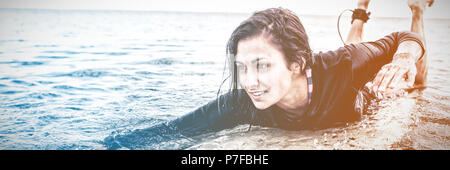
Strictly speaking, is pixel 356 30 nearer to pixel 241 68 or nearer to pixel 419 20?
pixel 419 20

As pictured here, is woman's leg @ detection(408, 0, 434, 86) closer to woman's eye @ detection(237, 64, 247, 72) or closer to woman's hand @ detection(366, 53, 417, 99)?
woman's hand @ detection(366, 53, 417, 99)

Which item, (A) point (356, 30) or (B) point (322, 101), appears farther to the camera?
(A) point (356, 30)

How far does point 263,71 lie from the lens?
1688 millimetres

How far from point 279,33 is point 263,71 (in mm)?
220

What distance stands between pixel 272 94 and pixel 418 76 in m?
1.42

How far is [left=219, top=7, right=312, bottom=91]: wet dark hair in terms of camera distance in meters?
1.66

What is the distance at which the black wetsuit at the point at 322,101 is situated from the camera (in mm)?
1767

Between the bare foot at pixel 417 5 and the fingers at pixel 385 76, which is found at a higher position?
the bare foot at pixel 417 5

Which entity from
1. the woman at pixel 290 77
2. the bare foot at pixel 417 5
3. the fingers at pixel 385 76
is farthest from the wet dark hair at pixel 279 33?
the bare foot at pixel 417 5

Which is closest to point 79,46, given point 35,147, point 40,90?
point 40,90

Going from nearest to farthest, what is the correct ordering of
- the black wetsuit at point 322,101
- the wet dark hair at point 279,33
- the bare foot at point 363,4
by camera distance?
the wet dark hair at point 279,33
the black wetsuit at point 322,101
the bare foot at point 363,4

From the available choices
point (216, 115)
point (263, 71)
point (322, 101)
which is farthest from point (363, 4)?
point (216, 115)

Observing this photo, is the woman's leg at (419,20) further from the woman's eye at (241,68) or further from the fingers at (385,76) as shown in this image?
the woman's eye at (241,68)

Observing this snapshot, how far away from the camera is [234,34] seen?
1.71m
